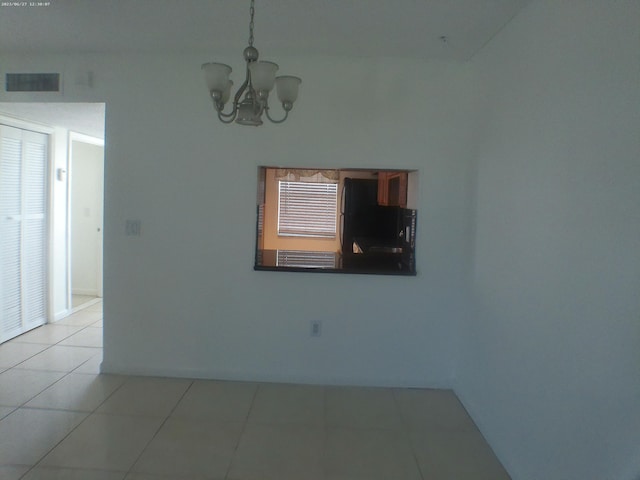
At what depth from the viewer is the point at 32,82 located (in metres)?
3.21

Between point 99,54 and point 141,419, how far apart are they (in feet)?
8.47

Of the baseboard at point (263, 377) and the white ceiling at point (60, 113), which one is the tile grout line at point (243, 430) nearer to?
the baseboard at point (263, 377)

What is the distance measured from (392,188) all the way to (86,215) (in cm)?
410

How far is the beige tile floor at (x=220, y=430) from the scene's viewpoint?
2186 mm

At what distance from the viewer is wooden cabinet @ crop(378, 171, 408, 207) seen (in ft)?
12.3

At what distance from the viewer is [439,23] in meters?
2.46

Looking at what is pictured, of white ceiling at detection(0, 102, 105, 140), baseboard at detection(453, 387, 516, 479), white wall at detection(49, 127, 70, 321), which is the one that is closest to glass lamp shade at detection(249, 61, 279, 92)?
white ceiling at detection(0, 102, 105, 140)

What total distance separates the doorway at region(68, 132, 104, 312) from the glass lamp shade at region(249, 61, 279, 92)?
15.3ft

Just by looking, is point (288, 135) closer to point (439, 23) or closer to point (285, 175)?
point (439, 23)

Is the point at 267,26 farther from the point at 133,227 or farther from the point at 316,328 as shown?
the point at 316,328

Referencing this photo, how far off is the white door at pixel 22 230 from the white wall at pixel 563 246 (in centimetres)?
401

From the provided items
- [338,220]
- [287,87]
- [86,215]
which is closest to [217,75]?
[287,87]
